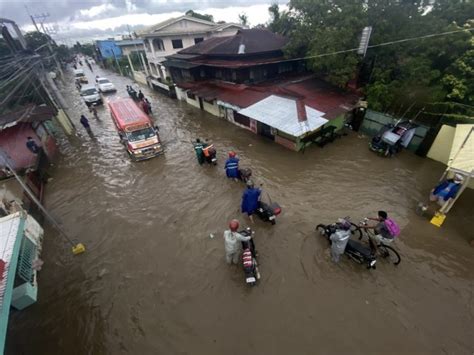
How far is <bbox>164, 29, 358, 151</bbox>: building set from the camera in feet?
38.6

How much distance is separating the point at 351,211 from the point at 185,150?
32.4 ft

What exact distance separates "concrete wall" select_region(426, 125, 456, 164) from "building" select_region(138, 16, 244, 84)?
25.1 m

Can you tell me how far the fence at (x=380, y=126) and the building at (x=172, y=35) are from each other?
857 inches

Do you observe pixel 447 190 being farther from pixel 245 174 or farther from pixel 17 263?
pixel 17 263

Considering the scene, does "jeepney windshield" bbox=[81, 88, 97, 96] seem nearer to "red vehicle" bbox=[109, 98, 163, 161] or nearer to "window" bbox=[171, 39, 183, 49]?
"window" bbox=[171, 39, 183, 49]

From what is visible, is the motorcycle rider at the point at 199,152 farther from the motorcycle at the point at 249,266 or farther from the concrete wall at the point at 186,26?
the concrete wall at the point at 186,26

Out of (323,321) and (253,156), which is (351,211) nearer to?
(323,321)

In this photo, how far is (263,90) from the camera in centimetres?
1466

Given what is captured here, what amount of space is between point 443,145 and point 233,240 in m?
11.2

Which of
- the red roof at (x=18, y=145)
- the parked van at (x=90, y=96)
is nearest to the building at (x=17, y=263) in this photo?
the red roof at (x=18, y=145)

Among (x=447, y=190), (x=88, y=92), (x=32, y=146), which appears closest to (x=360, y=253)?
(x=447, y=190)

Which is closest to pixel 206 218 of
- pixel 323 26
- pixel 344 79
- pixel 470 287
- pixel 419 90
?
pixel 470 287

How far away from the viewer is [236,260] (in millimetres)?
6465

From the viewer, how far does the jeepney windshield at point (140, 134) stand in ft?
41.1
